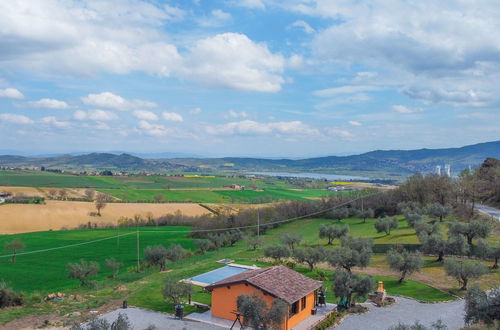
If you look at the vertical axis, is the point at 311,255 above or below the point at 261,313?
below

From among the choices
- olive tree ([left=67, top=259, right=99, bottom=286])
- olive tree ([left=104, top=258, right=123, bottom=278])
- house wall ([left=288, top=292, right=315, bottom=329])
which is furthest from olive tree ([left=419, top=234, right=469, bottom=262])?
olive tree ([left=67, top=259, right=99, bottom=286])

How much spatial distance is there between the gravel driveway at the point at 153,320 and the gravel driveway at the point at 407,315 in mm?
8195

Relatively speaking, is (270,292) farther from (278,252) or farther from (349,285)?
(278,252)

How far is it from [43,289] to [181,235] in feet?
108

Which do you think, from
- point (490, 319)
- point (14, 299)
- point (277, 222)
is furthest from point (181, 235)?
point (490, 319)

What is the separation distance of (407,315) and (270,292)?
901cm

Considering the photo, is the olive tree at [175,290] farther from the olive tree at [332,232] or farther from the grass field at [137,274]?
the olive tree at [332,232]

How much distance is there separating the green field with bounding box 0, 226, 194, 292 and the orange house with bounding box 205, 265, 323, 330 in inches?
587

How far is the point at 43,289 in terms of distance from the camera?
31359 millimetres

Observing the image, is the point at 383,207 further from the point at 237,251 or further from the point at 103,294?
the point at 103,294

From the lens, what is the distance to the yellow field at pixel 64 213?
6438cm

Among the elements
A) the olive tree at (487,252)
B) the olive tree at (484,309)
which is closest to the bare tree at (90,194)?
the olive tree at (487,252)

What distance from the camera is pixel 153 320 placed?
79.4 feet

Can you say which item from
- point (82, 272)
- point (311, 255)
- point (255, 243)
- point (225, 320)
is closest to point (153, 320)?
point (225, 320)
